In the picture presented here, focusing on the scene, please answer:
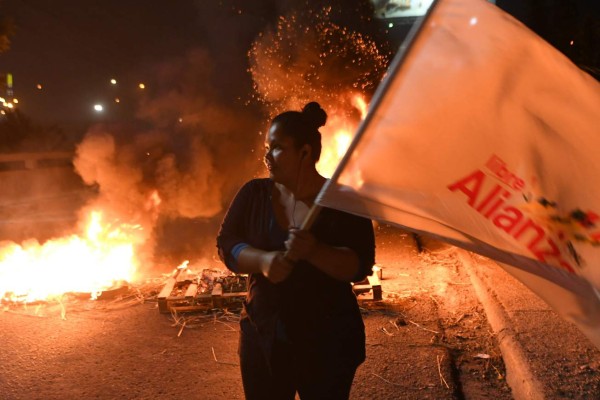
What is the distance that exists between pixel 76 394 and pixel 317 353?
2769mm

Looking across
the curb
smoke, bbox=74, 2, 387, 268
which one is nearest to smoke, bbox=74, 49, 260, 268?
smoke, bbox=74, 2, 387, 268

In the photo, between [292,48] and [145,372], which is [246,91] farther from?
[145,372]

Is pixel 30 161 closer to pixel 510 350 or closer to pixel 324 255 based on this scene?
pixel 510 350

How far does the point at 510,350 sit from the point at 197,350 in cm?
275

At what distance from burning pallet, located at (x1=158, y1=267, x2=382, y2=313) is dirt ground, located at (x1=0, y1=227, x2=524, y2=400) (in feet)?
0.36

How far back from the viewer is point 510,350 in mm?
3793

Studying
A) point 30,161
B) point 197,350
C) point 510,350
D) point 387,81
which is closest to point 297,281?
point 387,81

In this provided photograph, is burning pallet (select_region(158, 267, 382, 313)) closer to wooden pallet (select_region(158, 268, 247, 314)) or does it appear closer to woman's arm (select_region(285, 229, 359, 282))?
wooden pallet (select_region(158, 268, 247, 314))

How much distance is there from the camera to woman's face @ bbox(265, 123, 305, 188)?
1987 millimetres

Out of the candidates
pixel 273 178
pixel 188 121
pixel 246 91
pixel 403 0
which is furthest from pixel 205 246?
pixel 403 0

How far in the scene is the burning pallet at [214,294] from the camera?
5297 millimetres

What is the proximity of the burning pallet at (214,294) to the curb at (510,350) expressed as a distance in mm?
1164

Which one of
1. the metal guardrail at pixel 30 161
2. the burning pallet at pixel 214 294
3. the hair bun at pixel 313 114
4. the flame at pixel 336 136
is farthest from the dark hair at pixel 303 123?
the metal guardrail at pixel 30 161

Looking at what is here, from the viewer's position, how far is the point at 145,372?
407cm
